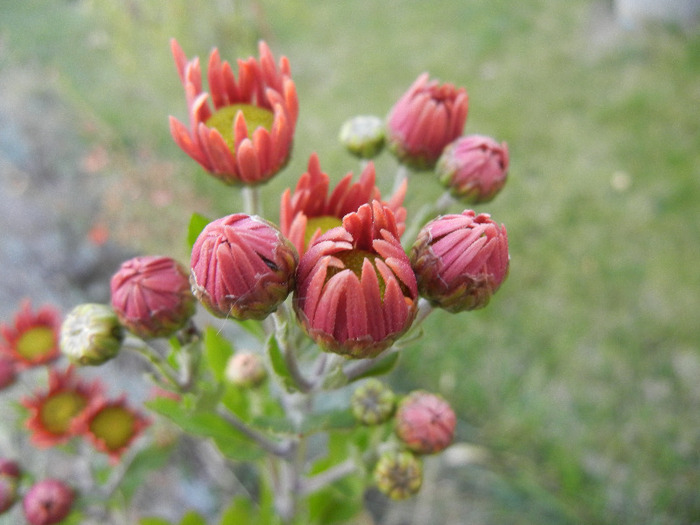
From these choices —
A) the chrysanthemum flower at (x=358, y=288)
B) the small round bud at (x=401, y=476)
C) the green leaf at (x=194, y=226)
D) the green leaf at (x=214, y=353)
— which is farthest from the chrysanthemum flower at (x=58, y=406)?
the chrysanthemum flower at (x=358, y=288)

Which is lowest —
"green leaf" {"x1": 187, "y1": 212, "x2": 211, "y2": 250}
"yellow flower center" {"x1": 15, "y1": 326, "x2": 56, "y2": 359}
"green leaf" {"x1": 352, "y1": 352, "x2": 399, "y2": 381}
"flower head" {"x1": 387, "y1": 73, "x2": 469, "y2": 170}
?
"yellow flower center" {"x1": 15, "y1": 326, "x2": 56, "y2": 359}

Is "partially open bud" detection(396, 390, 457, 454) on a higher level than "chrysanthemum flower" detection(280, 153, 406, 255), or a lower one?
lower

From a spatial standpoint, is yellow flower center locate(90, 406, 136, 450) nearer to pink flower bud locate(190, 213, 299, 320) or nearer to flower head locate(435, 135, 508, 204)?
pink flower bud locate(190, 213, 299, 320)

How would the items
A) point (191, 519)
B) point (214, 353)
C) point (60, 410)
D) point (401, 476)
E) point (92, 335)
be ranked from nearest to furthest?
1. point (92, 335)
2. point (401, 476)
3. point (214, 353)
4. point (60, 410)
5. point (191, 519)

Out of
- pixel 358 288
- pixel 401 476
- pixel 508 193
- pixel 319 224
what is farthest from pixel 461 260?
pixel 508 193

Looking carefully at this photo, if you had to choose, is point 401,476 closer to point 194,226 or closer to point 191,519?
point 194,226

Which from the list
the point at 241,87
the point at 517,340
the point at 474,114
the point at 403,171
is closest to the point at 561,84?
the point at 474,114

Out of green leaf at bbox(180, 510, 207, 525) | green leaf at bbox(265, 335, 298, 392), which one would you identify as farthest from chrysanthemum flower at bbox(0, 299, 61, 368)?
green leaf at bbox(265, 335, 298, 392)

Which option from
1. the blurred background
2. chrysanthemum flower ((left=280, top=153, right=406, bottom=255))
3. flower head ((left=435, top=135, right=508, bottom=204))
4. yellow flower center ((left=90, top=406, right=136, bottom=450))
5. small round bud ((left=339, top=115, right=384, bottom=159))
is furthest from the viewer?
the blurred background

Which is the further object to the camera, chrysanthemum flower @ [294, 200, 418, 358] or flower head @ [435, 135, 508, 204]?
flower head @ [435, 135, 508, 204]
